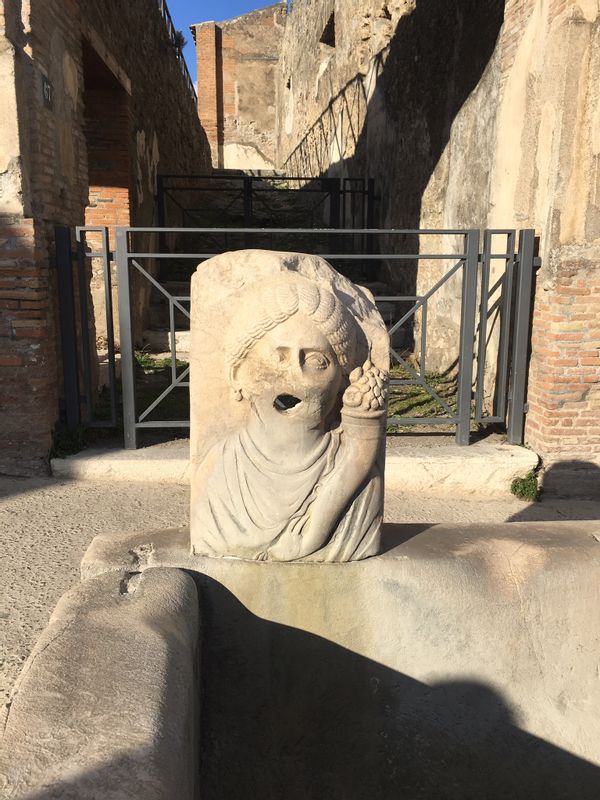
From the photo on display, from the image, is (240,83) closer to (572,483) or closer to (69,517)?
(572,483)

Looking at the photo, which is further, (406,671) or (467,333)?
(467,333)

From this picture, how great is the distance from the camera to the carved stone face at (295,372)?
188 centimetres

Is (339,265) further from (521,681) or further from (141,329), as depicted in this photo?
(521,681)

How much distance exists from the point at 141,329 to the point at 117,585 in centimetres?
626

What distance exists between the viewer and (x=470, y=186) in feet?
19.7

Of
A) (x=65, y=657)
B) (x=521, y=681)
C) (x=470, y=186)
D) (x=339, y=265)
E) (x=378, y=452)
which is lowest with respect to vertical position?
(x=521, y=681)

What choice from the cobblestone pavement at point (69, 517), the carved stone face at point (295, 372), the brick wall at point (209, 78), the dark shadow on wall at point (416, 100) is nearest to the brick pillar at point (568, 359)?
the cobblestone pavement at point (69, 517)

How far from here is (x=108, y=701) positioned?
4.76ft

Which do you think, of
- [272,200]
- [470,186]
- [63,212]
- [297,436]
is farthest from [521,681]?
[272,200]

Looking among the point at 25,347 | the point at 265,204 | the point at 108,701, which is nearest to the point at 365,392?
the point at 108,701

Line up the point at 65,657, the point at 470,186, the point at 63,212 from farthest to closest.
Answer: the point at 470,186 < the point at 63,212 < the point at 65,657

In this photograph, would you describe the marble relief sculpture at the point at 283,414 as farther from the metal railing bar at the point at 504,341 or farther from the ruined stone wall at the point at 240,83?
the ruined stone wall at the point at 240,83

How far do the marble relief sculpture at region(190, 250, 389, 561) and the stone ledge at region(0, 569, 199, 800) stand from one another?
337 mm

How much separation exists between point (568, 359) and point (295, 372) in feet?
10.2
